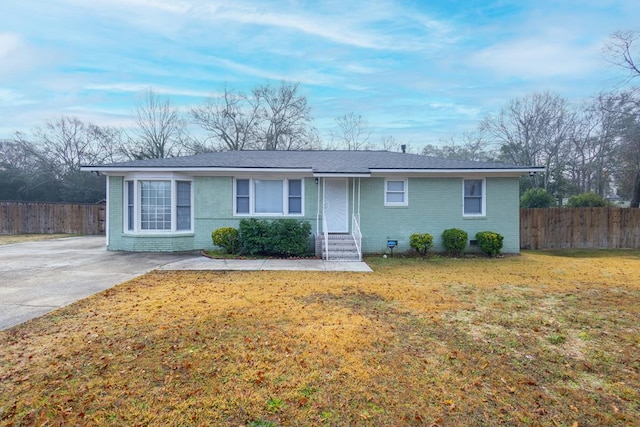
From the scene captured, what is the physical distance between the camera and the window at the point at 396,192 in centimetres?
1197

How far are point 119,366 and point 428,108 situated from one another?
26765 mm

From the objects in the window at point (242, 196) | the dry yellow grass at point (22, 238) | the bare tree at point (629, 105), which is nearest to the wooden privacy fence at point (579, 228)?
the bare tree at point (629, 105)

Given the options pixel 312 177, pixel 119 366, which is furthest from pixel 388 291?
pixel 312 177

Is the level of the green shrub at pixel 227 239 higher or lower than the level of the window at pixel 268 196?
lower

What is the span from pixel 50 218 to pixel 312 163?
17187 millimetres

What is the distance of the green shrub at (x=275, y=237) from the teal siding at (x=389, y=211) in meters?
1.01

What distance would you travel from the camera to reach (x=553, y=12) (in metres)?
10.3

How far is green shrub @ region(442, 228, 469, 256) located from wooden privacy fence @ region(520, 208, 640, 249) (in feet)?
15.0

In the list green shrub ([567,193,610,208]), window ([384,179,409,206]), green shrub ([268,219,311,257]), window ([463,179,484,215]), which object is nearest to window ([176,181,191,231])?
green shrub ([268,219,311,257])

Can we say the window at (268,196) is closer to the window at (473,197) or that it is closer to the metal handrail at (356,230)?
the metal handrail at (356,230)

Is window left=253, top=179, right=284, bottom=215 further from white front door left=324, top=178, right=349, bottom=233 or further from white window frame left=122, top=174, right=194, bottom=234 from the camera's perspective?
white window frame left=122, top=174, right=194, bottom=234

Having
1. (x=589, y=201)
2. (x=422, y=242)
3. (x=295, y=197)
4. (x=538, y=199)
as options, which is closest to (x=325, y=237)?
(x=295, y=197)

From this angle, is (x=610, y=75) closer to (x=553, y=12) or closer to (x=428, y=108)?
(x=553, y=12)

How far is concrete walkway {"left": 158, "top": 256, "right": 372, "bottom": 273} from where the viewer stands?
8.73 m
